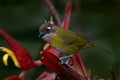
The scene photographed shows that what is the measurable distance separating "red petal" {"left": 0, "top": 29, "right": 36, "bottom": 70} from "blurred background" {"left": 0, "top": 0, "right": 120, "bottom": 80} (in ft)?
2.11

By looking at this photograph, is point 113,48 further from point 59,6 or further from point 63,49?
point 63,49

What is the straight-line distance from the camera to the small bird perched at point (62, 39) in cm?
174

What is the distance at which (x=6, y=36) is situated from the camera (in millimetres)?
1723

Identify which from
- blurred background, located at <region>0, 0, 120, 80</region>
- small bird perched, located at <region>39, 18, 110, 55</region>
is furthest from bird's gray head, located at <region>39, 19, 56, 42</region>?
blurred background, located at <region>0, 0, 120, 80</region>

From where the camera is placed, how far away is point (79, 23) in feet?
8.21

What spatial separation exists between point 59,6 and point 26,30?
193 millimetres

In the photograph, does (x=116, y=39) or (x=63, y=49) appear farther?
(x=116, y=39)

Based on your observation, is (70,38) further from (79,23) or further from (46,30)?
(79,23)

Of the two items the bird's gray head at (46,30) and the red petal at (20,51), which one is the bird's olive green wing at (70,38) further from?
the red petal at (20,51)

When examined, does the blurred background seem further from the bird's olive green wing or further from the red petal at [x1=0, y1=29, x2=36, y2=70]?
the red petal at [x1=0, y1=29, x2=36, y2=70]

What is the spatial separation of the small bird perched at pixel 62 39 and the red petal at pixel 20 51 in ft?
0.24

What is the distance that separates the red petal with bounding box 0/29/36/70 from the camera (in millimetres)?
1722

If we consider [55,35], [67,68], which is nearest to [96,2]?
[55,35]

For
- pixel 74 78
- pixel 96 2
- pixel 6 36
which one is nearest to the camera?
pixel 74 78
